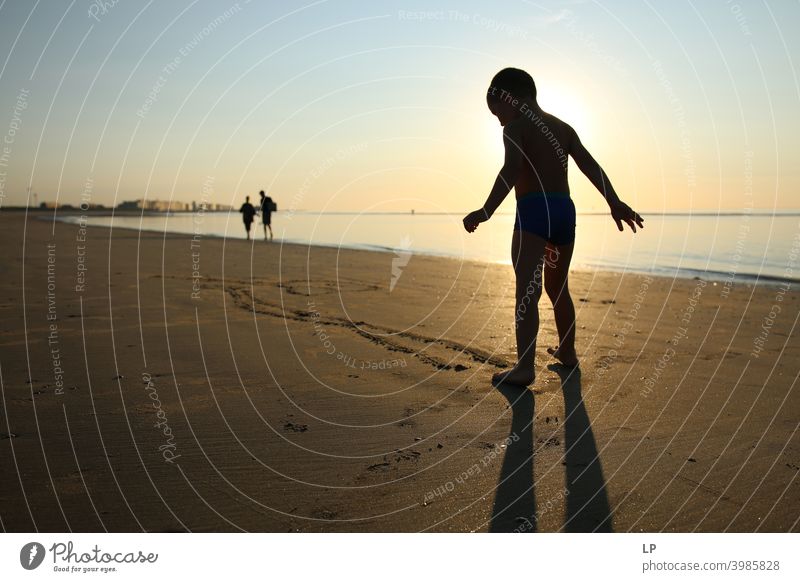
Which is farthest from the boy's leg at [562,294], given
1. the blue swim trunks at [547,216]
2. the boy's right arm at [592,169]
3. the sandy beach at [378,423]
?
the boy's right arm at [592,169]

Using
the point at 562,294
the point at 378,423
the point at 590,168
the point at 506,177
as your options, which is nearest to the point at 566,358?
the point at 562,294

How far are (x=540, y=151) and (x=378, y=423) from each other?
2.50m

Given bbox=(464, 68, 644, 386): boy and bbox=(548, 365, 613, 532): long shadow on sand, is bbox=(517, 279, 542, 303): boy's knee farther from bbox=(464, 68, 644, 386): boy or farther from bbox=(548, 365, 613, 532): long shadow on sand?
bbox=(548, 365, 613, 532): long shadow on sand

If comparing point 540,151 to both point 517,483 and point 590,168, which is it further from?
point 517,483

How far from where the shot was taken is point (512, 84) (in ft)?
17.5

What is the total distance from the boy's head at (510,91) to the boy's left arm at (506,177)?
0.20 m

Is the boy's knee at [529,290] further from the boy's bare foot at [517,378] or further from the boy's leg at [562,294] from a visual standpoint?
the boy's bare foot at [517,378]

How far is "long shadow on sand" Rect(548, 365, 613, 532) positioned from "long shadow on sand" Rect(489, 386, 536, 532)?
0.62ft

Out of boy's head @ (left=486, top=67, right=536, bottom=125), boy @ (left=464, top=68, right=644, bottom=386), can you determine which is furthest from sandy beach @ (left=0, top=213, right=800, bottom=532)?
boy's head @ (left=486, top=67, right=536, bottom=125)

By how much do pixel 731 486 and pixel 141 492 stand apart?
9.74 ft

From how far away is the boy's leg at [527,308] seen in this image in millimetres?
5148

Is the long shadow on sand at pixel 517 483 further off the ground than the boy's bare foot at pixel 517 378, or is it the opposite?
the boy's bare foot at pixel 517 378

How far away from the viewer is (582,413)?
4.55 metres

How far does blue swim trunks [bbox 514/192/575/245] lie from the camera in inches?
208
